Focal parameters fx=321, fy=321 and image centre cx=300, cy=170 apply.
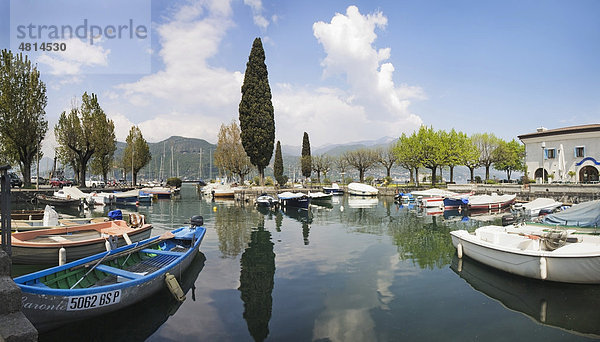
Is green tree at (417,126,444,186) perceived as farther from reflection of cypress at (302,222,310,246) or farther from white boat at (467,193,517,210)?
reflection of cypress at (302,222,310,246)

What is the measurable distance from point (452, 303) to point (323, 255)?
259 inches

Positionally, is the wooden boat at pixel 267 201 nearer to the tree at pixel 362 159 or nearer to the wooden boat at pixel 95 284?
the wooden boat at pixel 95 284

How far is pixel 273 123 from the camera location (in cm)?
5150

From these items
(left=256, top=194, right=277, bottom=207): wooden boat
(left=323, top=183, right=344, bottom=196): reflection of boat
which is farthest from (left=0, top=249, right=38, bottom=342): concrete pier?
(left=323, top=183, right=344, bottom=196): reflection of boat

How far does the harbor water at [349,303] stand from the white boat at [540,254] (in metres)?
0.40

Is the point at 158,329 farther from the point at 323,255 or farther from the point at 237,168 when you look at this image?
the point at 237,168

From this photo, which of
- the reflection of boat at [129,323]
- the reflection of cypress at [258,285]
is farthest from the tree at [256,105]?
the reflection of boat at [129,323]

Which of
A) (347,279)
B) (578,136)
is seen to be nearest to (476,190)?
(578,136)

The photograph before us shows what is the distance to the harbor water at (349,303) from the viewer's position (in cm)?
753

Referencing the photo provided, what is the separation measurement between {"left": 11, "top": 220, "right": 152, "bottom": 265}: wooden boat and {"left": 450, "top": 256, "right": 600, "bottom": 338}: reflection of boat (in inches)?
560

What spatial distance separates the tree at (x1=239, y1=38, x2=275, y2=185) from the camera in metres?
49.5

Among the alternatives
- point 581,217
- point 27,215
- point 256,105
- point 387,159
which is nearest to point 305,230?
point 581,217

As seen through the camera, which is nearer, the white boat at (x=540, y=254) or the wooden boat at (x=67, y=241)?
the white boat at (x=540, y=254)

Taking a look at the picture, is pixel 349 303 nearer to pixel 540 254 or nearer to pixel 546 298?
pixel 546 298
